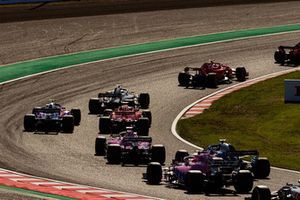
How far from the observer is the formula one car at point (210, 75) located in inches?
2574

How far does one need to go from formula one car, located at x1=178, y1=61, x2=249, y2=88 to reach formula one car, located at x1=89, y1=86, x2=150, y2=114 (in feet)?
20.6

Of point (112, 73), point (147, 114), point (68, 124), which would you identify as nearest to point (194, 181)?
point (68, 124)

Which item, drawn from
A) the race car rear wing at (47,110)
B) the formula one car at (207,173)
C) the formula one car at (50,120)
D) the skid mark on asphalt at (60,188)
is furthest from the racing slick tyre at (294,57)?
the skid mark on asphalt at (60,188)

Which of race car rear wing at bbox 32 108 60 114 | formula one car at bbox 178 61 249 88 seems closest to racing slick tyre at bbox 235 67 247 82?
formula one car at bbox 178 61 249 88

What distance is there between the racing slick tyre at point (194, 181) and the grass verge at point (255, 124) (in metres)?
6.36

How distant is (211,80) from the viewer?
215ft

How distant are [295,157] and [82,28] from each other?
3450cm

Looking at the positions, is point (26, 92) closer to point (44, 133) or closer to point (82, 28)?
point (44, 133)

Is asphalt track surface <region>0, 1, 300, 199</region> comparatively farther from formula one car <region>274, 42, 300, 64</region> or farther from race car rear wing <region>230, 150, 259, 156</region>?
race car rear wing <region>230, 150, 259, 156</region>

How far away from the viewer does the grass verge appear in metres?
49.7

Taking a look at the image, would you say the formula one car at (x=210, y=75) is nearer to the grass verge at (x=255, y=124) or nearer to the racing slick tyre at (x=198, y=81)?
the racing slick tyre at (x=198, y=81)

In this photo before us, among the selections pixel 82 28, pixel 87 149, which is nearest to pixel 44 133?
pixel 87 149

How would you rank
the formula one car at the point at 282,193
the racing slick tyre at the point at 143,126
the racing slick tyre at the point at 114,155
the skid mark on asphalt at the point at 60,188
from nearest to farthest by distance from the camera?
the formula one car at the point at 282,193 → the skid mark on asphalt at the point at 60,188 → the racing slick tyre at the point at 114,155 → the racing slick tyre at the point at 143,126

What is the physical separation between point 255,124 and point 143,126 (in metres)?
6.04
